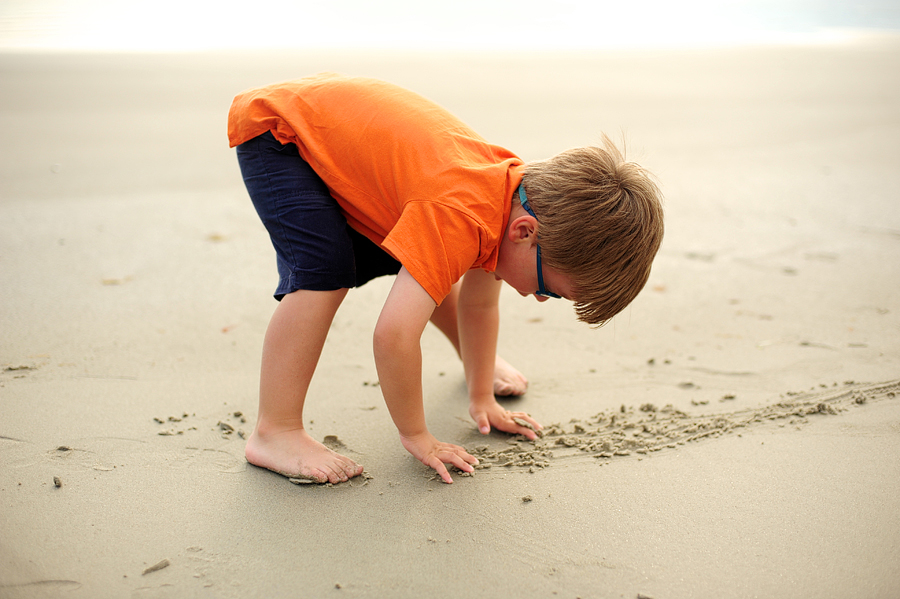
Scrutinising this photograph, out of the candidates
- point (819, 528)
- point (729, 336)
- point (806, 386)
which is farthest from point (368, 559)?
point (729, 336)

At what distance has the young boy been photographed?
51.3 inches

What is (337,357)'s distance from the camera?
204 cm

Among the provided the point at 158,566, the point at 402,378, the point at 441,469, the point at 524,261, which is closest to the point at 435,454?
the point at 441,469

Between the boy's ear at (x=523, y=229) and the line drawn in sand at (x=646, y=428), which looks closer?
the boy's ear at (x=523, y=229)

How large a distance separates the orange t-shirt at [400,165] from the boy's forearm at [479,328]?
246 mm

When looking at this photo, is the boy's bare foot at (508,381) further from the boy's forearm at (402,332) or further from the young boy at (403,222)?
the boy's forearm at (402,332)

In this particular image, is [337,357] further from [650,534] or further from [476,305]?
Answer: [650,534]

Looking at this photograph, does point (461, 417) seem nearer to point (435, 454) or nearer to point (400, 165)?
point (435, 454)

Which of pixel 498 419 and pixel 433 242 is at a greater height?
pixel 433 242

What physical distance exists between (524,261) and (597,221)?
0.17 meters

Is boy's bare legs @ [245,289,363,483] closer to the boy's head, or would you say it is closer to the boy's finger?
the boy's finger

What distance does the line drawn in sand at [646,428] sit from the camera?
1.57 m

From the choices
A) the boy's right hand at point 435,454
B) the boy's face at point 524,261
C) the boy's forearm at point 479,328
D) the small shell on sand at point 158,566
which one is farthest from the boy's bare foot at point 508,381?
the small shell on sand at point 158,566

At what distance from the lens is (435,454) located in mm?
1479
